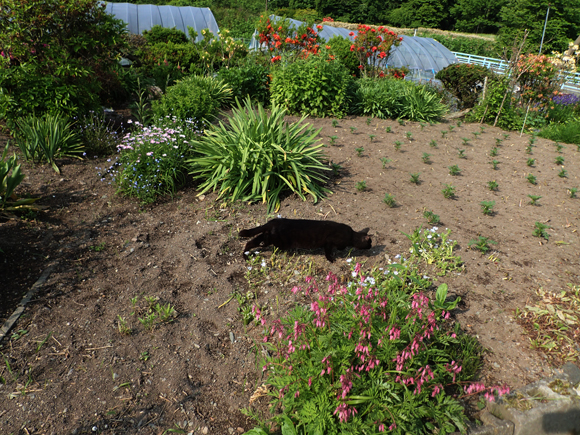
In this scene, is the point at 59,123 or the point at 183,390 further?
the point at 59,123

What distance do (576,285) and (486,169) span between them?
9.67 feet

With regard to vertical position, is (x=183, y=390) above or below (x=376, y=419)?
below

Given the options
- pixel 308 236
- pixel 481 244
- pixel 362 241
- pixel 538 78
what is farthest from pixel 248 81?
pixel 538 78

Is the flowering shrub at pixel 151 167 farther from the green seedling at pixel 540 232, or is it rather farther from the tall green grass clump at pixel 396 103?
the tall green grass clump at pixel 396 103

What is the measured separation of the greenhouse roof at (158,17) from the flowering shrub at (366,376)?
64.1 ft

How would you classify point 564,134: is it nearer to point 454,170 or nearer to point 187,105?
point 454,170

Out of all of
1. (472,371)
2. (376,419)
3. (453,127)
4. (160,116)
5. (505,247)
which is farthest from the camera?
(453,127)

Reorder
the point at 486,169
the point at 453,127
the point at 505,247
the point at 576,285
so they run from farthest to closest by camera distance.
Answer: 1. the point at 453,127
2. the point at 486,169
3. the point at 505,247
4. the point at 576,285

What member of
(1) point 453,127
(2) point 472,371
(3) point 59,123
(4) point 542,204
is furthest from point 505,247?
(3) point 59,123

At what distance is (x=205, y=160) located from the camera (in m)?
4.81

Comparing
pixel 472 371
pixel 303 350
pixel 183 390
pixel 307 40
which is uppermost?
pixel 307 40

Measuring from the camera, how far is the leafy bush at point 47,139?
5211mm

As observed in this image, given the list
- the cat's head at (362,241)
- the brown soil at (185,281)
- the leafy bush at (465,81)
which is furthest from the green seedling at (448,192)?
the leafy bush at (465,81)

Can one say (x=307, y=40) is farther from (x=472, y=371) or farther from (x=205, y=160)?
(x=472, y=371)
